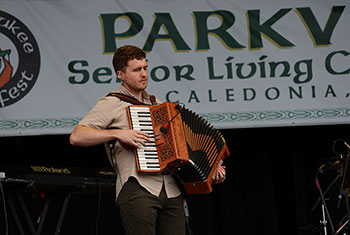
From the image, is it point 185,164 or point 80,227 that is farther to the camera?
point 80,227

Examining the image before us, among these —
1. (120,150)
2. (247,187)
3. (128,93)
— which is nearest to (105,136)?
(120,150)

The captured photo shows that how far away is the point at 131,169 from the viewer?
8.87 feet

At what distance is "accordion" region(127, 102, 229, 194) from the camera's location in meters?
2.65

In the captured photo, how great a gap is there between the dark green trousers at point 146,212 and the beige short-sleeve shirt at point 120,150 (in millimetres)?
40

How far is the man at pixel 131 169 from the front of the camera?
2662mm

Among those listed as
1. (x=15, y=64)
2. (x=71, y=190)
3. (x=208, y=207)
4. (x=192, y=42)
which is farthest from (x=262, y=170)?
(x=15, y=64)

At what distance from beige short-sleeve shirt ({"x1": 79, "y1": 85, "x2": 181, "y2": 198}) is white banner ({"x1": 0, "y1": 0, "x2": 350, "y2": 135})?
1.51m

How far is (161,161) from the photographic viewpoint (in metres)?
2.66

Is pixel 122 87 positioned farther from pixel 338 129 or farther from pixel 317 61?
pixel 338 129

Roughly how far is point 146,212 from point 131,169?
0.22 m

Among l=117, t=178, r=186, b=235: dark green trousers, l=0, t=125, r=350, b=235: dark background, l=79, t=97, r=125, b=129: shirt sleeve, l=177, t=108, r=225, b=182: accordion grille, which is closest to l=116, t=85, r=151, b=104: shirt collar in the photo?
l=79, t=97, r=125, b=129: shirt sleeve

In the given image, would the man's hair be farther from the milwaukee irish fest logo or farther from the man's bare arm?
the milwaukee irish fest logo

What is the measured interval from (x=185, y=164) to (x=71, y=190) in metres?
A: 1.77

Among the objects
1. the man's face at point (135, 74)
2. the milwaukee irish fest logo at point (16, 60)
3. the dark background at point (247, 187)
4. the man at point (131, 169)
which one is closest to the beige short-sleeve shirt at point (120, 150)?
Result: the man at point (131, 169)
